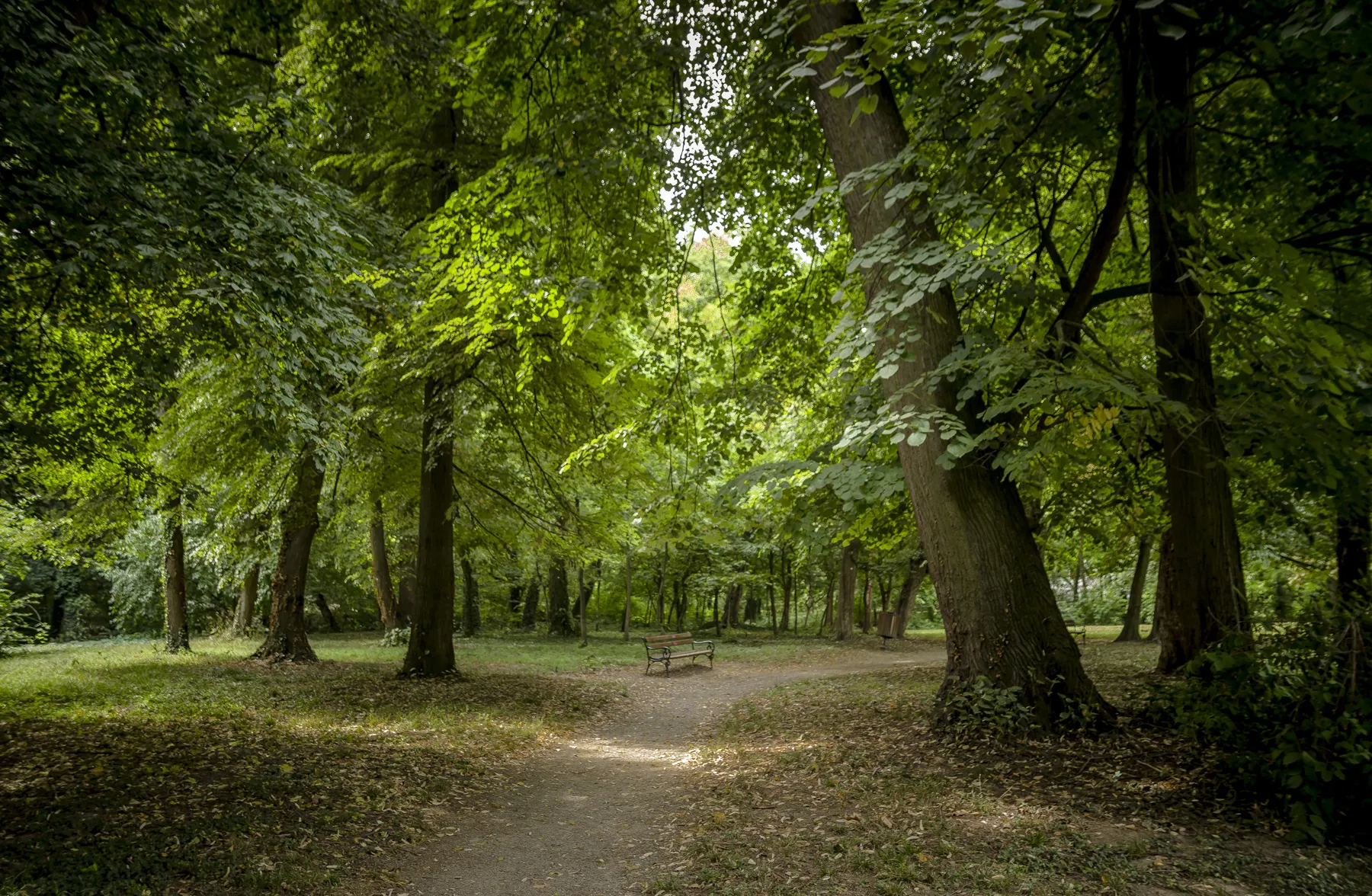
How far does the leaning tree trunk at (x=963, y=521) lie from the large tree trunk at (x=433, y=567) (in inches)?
333

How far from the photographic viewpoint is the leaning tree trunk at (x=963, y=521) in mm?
6453

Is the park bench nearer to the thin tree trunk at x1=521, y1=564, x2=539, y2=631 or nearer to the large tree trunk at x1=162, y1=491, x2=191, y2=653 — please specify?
the large tree trunk at x1=162, y1=491, x2=191, y2=653

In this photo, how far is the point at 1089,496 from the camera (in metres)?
11.2

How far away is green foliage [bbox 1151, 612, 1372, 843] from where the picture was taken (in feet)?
14.3

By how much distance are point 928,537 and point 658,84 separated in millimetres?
6223

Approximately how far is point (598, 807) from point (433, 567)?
286 inches

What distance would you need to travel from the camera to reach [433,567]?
12969 mm

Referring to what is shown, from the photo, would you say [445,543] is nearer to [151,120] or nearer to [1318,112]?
[151,120]

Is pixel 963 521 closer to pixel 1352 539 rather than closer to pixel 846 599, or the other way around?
pixel 1352 539

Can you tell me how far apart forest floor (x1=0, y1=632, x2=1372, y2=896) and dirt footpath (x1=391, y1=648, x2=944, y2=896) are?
28 millimetres

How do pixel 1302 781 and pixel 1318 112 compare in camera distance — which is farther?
pixel 1318 112

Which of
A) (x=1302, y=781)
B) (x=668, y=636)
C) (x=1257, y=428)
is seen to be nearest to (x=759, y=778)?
(x=1302, y=781)

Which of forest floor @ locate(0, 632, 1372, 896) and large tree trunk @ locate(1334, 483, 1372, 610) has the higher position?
large tree trunk @ locate(1334, 483, 1372, 610)

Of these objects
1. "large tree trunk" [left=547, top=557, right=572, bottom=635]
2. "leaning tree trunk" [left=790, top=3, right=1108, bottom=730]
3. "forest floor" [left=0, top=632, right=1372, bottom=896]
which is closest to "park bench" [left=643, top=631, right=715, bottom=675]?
"forest floor" [left=0, top=632, right=1372, bottom=896]
